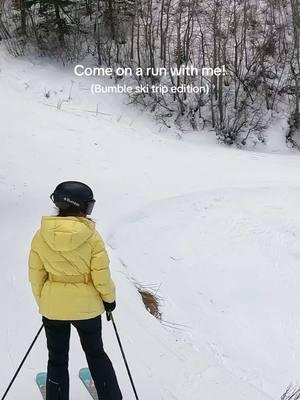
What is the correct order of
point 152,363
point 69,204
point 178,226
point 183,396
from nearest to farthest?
1. point 69,204
2. point 183,396
3. point 152,363
4. point 178,226

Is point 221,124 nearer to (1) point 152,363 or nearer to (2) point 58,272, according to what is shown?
(1) point 152,363

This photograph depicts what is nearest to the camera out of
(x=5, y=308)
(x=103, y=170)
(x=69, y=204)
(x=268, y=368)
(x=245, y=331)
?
(x=69, y=204)

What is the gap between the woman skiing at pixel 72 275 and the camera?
2719mm

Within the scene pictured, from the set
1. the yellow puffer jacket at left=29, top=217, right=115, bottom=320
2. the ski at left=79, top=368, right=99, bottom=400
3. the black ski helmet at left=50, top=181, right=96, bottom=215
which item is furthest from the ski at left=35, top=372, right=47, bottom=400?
the black ski helmet at left=50, top=181, right=96, bottom=215

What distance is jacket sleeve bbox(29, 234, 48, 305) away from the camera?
2.84 m

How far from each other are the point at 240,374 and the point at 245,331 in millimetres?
1258

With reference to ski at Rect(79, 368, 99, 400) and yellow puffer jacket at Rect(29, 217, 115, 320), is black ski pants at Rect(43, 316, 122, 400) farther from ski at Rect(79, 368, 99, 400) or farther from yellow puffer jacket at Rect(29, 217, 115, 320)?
ski at Rect(79, 368, 99, 400)

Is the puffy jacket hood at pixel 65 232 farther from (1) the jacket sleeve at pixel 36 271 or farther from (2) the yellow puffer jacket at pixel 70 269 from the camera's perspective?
(1) the jacket sleeve at pixel 36 271

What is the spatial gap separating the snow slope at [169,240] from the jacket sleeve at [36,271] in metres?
1.03

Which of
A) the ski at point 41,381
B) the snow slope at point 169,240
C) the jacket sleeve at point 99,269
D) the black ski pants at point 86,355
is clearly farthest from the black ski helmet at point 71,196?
the snow slope at point 169,240

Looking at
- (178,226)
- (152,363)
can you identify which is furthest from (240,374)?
(178,226)

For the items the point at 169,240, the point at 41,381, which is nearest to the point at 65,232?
the point at 41,381

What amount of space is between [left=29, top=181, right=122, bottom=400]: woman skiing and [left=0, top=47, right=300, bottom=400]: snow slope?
810 millimetres

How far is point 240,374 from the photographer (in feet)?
16.0
